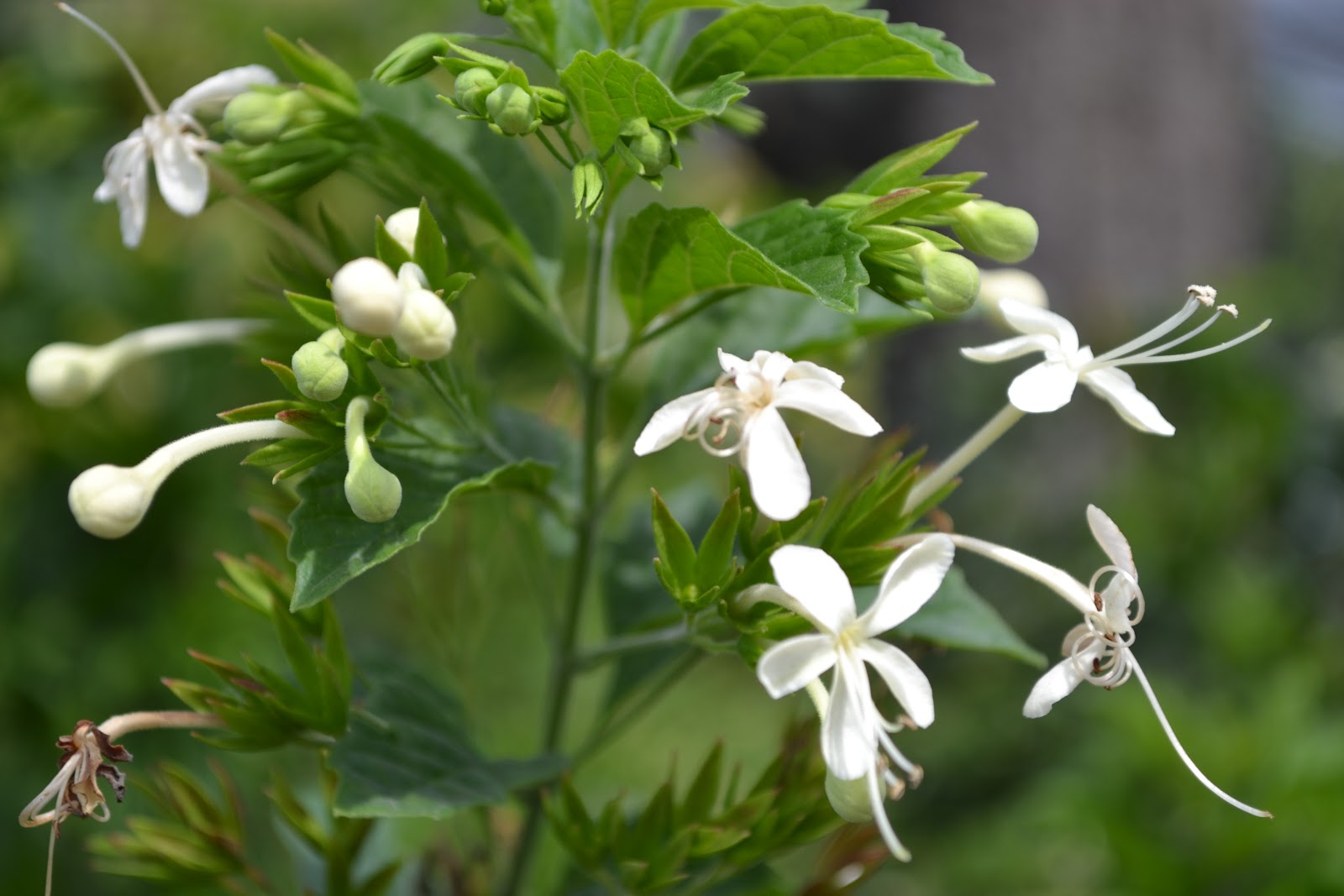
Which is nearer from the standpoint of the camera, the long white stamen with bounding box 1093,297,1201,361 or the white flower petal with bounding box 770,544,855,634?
the white flower petal with bounding box 770,544,855,634

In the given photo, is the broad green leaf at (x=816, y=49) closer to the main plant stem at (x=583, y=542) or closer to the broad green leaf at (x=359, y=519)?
the main plant stem at (x=583, y=542)

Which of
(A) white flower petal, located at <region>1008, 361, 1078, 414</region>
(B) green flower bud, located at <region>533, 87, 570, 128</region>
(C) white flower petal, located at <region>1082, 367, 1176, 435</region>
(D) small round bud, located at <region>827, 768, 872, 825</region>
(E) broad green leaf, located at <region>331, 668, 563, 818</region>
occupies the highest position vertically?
(B) green flower bud, located at <region>533, 87, 570, 128</region>

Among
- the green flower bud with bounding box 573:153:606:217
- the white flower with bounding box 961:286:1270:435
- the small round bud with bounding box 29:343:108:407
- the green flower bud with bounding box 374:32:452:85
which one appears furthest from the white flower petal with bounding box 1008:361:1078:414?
the small round bud with bounding box 29:343:108:407

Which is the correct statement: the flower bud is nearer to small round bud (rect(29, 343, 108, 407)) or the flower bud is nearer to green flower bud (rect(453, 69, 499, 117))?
green flower bud (rect(453, 69, 499, 117))

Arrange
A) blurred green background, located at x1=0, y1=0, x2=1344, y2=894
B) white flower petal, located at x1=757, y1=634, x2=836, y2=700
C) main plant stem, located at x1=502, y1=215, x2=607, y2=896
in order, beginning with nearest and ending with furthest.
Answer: white flower petal, located at x1=757, y1=634, x2=836, y2=700
main plant stem, located at x1=502, y1=215, x2=607, y2=896
blurred green background, located at x1=0, y1=0, x2=1344, y2=894

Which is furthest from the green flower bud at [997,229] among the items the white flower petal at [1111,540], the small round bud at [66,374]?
the small round bud at [66,374]

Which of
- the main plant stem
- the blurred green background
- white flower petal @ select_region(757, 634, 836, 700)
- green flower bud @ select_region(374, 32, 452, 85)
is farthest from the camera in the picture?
the blurred green background

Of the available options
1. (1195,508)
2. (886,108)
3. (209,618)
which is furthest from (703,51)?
(886,108)

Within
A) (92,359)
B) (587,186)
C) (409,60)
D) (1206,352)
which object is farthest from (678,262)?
(92,359)

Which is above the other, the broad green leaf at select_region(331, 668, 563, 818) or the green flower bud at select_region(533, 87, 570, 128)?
the green flower bud at select_region(533, 87, 570, 128)
